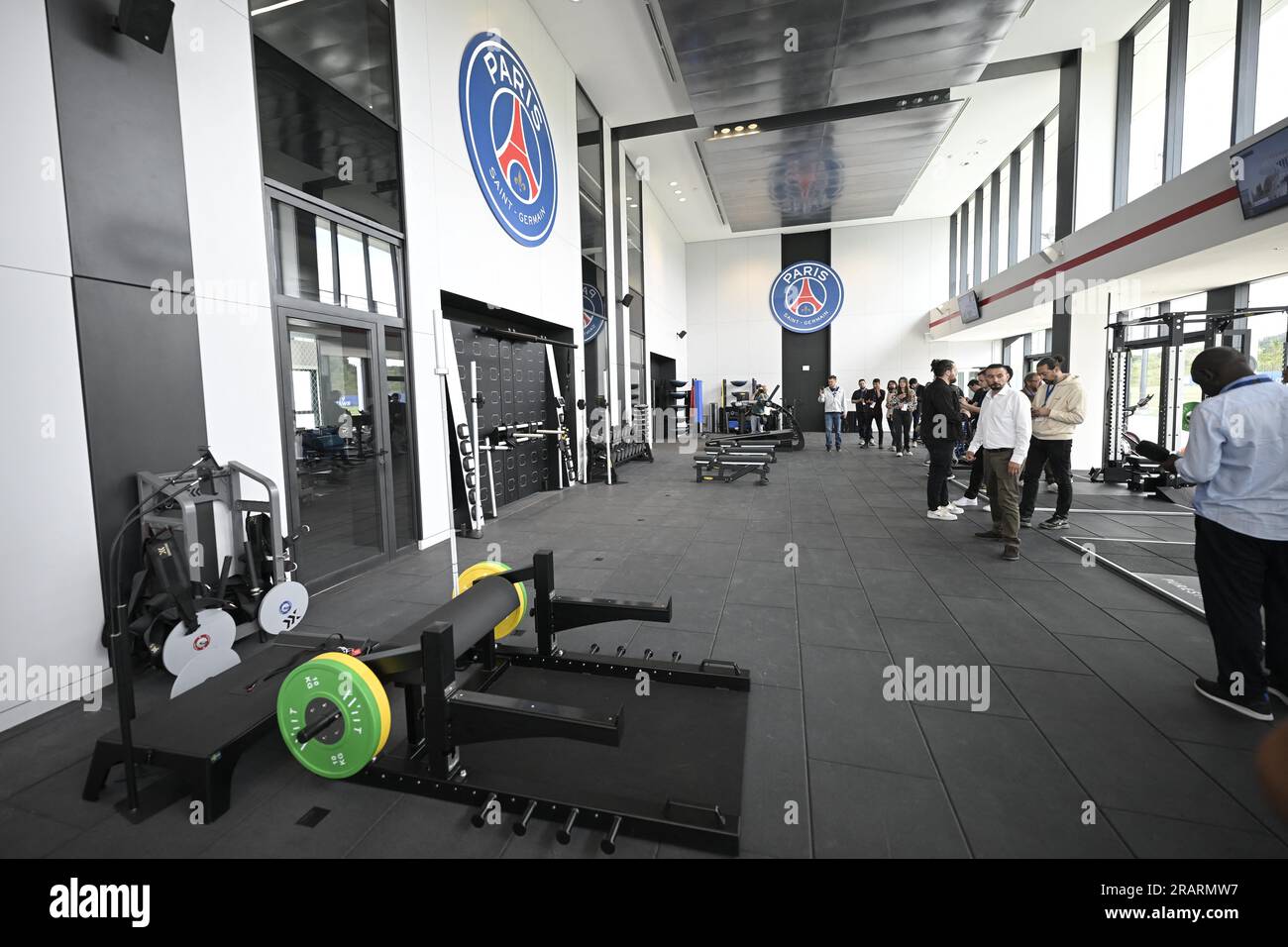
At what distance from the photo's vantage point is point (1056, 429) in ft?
16.7

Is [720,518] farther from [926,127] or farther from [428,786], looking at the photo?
[926,127]

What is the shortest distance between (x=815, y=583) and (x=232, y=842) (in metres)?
3.23

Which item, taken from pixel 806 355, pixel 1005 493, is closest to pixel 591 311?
pixel 1005 493

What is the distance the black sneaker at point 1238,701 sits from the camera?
7.22 ft

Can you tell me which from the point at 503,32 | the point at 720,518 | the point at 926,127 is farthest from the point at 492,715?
the point at 926,127

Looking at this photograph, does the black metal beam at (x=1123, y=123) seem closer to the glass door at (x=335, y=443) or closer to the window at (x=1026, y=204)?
the window at (x=1026, y=204)

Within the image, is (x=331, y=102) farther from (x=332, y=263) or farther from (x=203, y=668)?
(x=203, y=668)

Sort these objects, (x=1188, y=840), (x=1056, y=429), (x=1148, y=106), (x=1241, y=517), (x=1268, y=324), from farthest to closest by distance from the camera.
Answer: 1. (x=1148, y=106)
2. (x=1268, y=324)
3. (x=1056, y=429)
4. (x=1241, y=517)
5. (x=1188, y=840)

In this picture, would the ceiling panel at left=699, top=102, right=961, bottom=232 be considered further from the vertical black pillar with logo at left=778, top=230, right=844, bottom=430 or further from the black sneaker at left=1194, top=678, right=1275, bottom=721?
the black sneaker at left=1194, top=678, right=1275, bottom=721

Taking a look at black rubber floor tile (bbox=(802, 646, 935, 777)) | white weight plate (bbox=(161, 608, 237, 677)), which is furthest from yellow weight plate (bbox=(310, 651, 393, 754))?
black rubber floor tile (bbox=(802, 646, 935, 777))

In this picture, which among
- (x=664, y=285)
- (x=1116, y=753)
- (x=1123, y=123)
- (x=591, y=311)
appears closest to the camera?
(x=1116, y=753)

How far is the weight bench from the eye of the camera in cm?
814

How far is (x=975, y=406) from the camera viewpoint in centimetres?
795

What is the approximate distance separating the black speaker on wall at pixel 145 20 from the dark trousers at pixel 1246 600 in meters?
4.92
